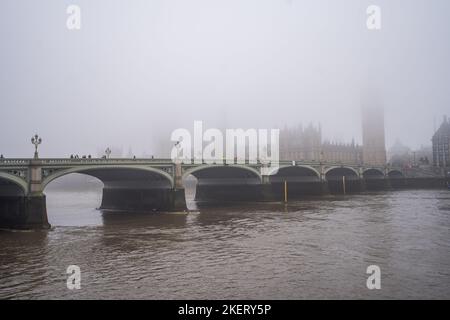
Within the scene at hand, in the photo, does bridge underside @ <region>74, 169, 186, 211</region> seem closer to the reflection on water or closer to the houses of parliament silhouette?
the reflection on water

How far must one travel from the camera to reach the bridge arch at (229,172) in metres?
46.7

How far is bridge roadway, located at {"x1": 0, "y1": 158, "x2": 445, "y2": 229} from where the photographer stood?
28.4 m

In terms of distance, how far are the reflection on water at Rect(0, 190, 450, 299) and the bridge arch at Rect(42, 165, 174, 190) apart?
560cm

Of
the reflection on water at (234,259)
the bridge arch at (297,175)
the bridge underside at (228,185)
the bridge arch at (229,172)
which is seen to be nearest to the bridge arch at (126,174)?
the bridge arch at (229,172)

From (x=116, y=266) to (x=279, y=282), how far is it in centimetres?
724

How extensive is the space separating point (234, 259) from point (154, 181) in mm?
26169

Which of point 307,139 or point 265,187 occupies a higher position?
point 307,139

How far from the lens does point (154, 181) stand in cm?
4253

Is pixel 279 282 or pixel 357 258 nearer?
pixel 279 282

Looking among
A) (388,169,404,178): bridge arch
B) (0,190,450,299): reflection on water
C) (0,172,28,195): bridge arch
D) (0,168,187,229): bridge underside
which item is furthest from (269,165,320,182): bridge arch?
(388,169,404,178): bridge arch

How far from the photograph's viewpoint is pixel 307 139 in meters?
130
